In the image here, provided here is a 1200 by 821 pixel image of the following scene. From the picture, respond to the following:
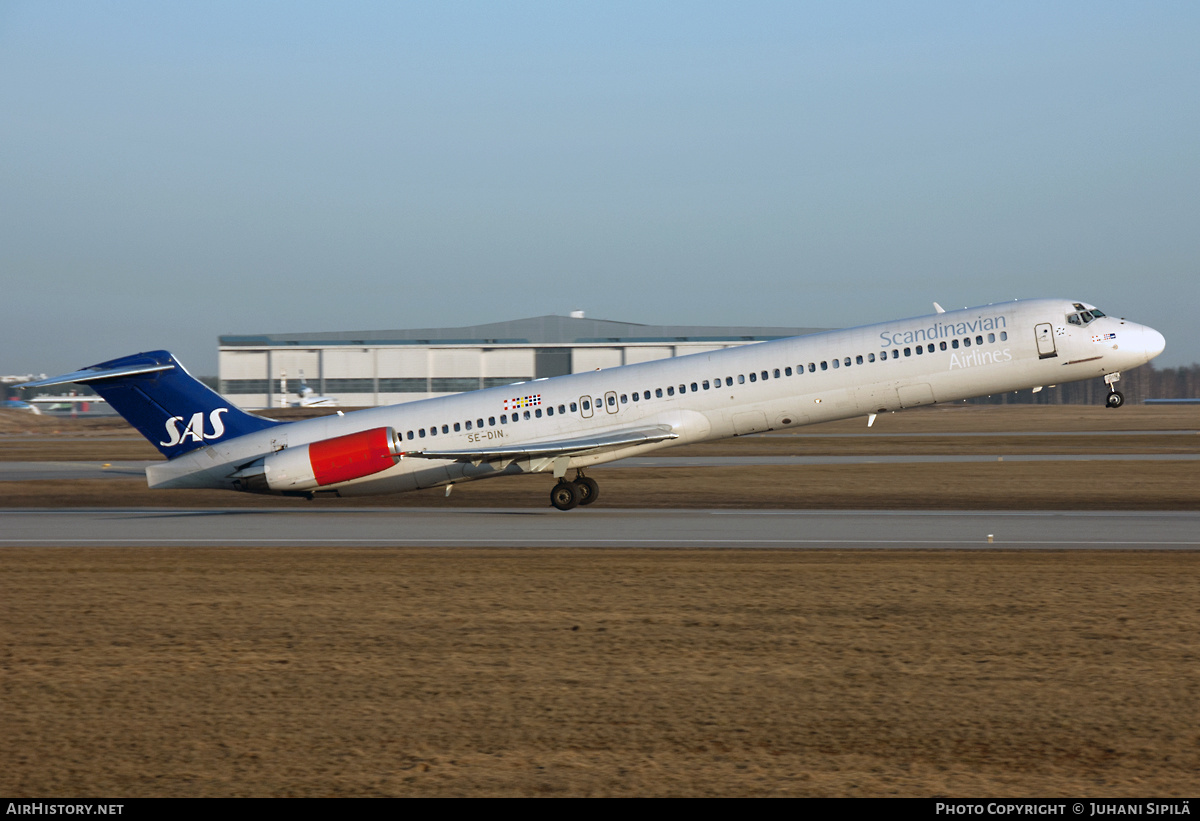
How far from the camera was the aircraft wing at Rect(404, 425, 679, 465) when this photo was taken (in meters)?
27.3

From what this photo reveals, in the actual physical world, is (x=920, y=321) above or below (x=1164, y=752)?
above

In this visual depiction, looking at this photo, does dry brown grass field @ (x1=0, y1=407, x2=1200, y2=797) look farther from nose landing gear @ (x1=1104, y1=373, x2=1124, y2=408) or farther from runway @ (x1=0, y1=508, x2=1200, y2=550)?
nose landing gear @ (x1=1104, y1=373, x2=1124, y2=408)

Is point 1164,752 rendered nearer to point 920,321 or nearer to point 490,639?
point 490,639

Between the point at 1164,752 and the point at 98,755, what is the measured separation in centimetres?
909

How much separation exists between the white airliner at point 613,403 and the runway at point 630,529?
1.35 meters

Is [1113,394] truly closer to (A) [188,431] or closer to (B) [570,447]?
(B) [570,447]

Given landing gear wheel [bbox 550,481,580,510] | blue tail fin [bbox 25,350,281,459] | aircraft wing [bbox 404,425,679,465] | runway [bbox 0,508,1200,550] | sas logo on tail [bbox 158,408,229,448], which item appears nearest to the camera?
runway [bbox 0,508,1200,550]

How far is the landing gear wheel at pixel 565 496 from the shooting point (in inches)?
1124

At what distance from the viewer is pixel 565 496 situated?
93.9 ft

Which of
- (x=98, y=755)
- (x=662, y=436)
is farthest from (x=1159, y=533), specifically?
(x=98, y=755)

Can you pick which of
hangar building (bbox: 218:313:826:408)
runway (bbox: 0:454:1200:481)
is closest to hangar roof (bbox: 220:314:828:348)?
hangar building (bbox: 218:313:826:408)

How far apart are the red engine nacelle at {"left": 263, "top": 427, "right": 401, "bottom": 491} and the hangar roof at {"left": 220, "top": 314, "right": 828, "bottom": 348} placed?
62.2 m

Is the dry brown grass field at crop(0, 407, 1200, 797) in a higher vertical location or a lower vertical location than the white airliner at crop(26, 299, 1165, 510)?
lower

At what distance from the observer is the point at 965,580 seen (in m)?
16.4
